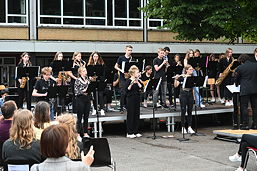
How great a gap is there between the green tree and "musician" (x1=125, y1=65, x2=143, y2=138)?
4.99m

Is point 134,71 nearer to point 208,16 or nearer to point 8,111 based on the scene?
point 208,16

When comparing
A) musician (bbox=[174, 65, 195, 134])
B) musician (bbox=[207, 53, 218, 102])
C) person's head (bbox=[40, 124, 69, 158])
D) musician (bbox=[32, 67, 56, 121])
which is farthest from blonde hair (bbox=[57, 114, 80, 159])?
musician (bbox=[207, 53, 218, 102])

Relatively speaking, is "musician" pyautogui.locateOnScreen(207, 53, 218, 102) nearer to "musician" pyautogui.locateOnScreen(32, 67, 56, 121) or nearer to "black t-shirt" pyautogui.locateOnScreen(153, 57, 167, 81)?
"black t-shirt" pyautogui.locateOnScreen(153, 57, 167, 81)

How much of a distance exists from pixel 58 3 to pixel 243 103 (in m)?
17.8

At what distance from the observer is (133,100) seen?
13664mm

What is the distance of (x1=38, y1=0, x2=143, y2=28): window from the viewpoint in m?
28.1

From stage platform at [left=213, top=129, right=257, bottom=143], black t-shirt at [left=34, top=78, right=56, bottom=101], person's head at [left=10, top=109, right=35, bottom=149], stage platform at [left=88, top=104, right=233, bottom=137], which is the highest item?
black t-shirt at [left=34, top=78, right=56, bottom=101]

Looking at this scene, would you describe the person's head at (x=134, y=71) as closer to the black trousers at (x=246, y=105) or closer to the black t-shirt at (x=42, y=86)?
the black t-shirt at (x=42, y=86)

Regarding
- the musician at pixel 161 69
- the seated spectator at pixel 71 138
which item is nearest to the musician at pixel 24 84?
the musician at pixel 161 69

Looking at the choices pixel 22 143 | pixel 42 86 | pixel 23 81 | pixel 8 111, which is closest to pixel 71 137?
pixel 22 143

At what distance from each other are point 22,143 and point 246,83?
8.93 meters

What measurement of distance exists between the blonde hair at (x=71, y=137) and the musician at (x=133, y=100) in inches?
289

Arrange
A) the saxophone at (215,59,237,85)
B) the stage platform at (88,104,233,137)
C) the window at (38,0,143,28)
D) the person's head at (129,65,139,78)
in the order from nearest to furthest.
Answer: the person's head at (129,65,139,78) → the stage platform at (88,104,233,137) → the saxophone at (215,59,237,85) → the window at (38,0,143,28)

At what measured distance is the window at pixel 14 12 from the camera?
88.7 feet
